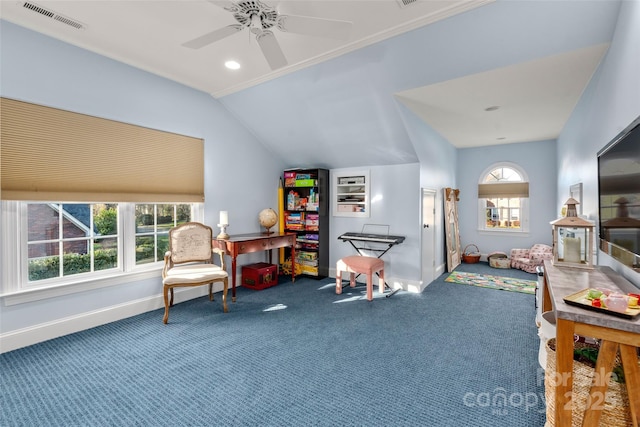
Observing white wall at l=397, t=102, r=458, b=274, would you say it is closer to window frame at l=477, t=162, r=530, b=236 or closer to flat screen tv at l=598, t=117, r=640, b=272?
window frame at l=477, t=162, r=530, b=236

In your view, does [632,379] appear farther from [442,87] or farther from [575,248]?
[442,87]

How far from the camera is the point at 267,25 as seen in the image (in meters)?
2.30

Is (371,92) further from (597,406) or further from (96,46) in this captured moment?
(597,406)

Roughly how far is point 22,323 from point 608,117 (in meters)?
5.16

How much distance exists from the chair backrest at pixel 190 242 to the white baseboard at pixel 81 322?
1.75 ft

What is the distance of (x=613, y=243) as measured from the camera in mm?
1843

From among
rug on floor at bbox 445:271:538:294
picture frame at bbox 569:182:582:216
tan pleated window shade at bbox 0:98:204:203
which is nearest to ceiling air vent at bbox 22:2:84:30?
tan pleated window shade at bbox 0:98:204:203

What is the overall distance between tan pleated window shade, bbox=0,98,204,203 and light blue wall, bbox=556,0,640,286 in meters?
4.15

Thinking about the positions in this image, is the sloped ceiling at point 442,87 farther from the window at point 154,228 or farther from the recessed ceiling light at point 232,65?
the window at point 154,228

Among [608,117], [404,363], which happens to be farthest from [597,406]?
[608,117]

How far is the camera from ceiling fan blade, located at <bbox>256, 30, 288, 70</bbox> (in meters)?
2.14

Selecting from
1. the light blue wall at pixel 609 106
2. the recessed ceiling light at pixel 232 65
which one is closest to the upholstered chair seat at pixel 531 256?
the light blue wall at pixel 609 106

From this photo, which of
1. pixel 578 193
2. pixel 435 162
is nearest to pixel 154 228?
pixel 435 162

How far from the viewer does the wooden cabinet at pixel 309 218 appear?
5.06 meters
